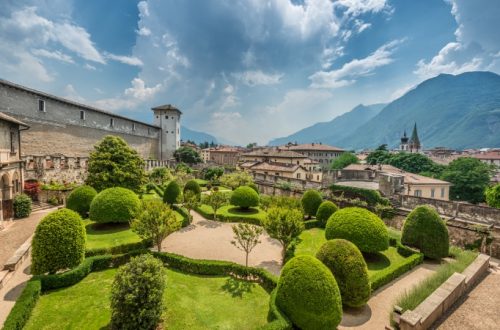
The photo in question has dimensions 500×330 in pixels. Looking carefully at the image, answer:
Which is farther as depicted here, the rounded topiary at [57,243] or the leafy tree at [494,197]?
the leafy tree at [494,197]

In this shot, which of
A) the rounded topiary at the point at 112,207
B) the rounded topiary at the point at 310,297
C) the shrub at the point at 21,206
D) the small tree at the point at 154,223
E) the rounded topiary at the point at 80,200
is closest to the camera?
the rounded topiary at the point at 310,297

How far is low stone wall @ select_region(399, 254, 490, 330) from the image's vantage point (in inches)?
252

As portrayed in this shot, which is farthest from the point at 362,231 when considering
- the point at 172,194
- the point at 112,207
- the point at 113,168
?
the point at 113,168

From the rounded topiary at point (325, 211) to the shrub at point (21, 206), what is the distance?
809 inches

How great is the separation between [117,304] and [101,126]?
37.3 metres

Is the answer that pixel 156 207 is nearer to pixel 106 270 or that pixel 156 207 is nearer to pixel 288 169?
pixel 106 270

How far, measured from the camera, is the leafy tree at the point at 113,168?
64.4 ft

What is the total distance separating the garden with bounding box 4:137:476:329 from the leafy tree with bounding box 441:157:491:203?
120 ft

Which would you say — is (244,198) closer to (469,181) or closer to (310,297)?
(310,297)

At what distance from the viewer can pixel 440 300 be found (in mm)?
7234

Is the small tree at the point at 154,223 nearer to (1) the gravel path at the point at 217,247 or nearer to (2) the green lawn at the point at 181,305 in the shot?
(1) the gravel path at the point at 217,247

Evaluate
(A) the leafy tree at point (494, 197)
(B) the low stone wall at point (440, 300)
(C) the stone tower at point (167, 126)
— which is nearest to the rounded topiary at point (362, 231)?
(B) the low stone wall at point (440, 300)

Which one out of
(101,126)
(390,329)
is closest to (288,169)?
(101,126)

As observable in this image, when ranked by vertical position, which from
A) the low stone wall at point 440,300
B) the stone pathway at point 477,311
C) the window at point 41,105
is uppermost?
the window at point 41,105
